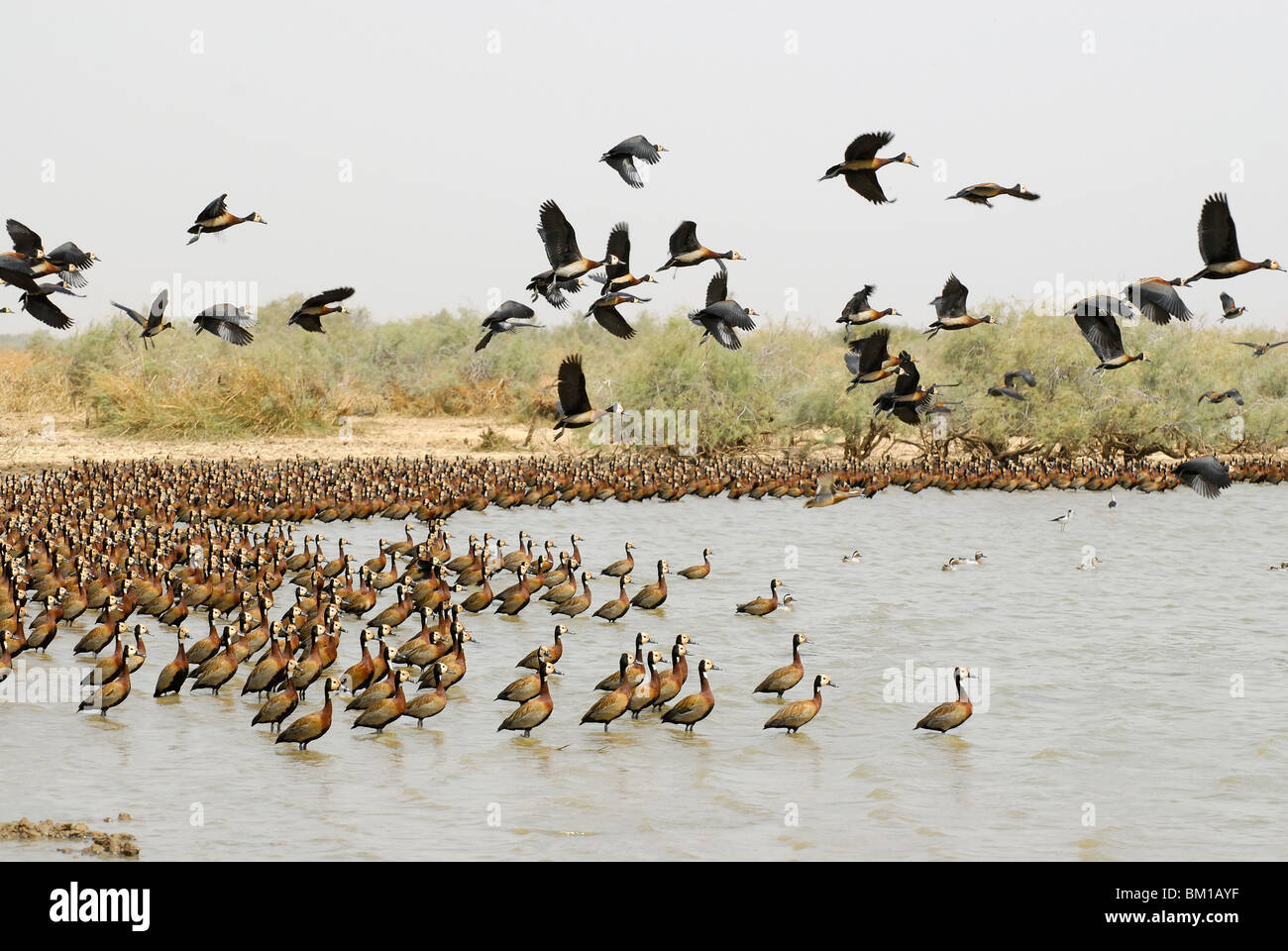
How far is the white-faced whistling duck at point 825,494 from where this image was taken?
2933 cm

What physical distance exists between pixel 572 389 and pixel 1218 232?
19.3 ft

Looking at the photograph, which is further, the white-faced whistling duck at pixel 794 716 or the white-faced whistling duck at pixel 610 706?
the white-faced whistling duck at pixel 794 716

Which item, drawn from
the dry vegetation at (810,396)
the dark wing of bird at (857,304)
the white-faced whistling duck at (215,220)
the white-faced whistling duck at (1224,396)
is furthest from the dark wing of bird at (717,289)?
the dry vegetation at (810,396)

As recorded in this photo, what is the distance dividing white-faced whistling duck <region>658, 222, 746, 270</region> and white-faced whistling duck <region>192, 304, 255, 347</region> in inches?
152

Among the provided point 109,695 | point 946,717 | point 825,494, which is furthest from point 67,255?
point 825,494

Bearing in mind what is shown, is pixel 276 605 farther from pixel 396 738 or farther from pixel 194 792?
pixel 194 792

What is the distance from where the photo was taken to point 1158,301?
39.7 ft

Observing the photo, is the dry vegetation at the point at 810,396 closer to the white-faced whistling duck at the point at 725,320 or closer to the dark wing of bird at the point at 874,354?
the dark wing of bird at the point at 874,354

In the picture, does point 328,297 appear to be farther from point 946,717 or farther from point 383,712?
point 946,717

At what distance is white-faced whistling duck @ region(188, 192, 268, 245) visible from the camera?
12180mm

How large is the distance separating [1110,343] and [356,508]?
51.3 feet

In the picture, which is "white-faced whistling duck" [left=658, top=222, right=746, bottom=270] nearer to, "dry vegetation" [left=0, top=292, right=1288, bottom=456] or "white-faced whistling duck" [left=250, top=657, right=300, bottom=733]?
"white-faced whistling duck" [left=250, top=657, right=300, bottom=733]

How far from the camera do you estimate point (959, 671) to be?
1211 cm

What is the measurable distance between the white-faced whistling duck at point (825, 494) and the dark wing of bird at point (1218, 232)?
55.8 ft
